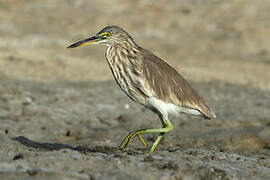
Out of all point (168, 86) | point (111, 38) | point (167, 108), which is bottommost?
point (167, 108)

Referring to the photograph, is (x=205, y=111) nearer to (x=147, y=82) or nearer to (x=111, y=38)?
(x=147, y=82)

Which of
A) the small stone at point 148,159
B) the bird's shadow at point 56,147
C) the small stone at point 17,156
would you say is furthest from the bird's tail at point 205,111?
the small stone at point 17,156

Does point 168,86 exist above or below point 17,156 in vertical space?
above

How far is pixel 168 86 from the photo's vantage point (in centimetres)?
562

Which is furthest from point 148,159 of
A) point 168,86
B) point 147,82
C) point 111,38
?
point 111,38

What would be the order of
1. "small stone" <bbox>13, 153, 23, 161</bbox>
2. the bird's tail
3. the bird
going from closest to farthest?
"small stone" <bbox>13, 153, 23, 161</bbox> → the bird → the bird's tail

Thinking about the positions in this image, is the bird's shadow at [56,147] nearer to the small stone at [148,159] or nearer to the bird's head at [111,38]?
the small stone at [148,159]

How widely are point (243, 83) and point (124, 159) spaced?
8.15 meters

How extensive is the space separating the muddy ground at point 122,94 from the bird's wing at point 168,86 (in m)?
0.49

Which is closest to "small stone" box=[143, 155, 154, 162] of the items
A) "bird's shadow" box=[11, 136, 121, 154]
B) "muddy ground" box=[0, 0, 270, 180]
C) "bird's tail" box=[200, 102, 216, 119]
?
"muddy ground" box=[0, 0, 270, 180]

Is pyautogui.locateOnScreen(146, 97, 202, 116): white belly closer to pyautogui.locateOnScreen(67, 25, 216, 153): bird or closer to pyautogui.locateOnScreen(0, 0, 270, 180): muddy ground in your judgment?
pyautogui.locateOnScreen(67, 25, 216, 153): bird

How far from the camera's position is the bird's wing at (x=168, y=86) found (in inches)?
217

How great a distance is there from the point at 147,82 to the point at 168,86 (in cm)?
29

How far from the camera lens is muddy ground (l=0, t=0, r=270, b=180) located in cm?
463
